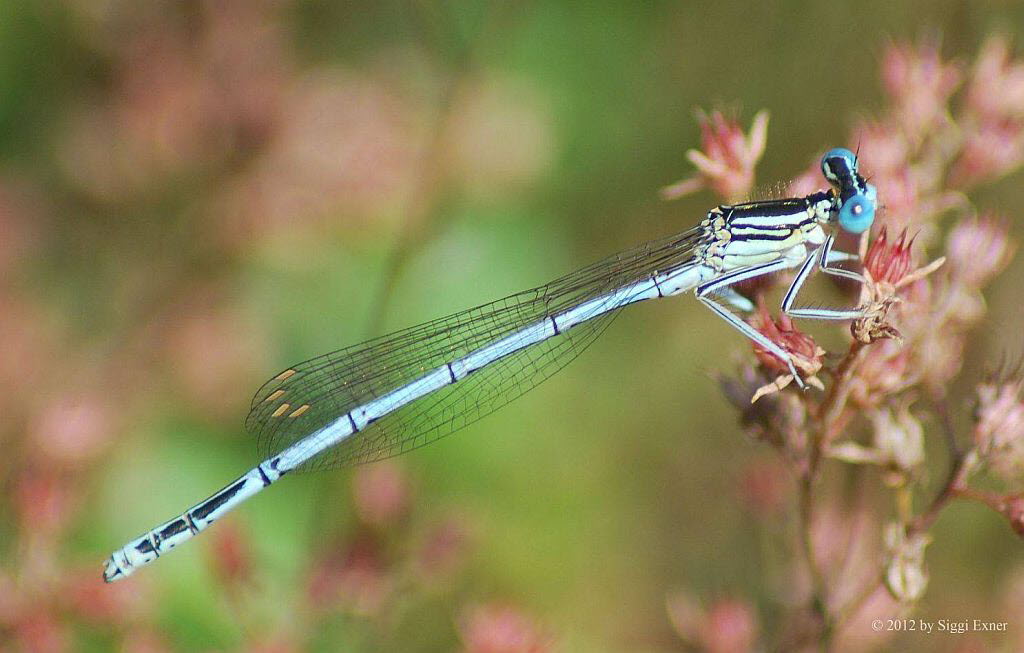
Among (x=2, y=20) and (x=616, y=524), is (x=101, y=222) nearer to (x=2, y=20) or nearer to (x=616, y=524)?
(x=2, y=20)

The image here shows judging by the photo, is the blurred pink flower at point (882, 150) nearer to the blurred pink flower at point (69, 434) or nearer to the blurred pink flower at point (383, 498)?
the blurred pink flower at point (383, 498)

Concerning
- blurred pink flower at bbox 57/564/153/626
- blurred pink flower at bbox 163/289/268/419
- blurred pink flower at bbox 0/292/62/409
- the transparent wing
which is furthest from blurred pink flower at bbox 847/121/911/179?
blurred pink flower at bbox 0/292/62/409

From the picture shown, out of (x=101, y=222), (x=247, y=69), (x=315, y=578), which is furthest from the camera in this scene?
(x=101, y=222)

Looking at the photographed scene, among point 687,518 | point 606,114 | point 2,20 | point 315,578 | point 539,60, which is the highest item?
point 2,20

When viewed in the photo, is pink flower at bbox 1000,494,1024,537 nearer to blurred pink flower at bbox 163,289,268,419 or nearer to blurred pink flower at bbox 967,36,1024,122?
blurred pink flower at bbox 967,36,1024,122

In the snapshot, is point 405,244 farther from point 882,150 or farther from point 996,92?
point 996,92

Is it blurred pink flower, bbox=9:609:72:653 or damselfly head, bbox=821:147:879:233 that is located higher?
blurred pink flower, bbox=9:609:72:653

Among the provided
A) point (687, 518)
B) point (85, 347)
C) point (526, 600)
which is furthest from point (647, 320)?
point (85, 347)

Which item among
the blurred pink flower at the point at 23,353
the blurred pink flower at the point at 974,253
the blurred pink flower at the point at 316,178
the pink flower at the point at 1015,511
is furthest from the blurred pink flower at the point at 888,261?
the blurred pink flower at the point at 23,353
